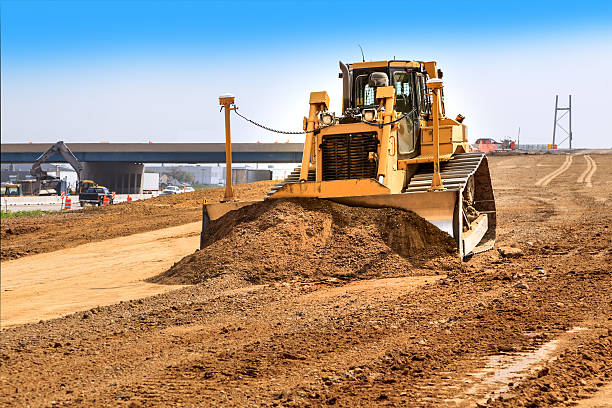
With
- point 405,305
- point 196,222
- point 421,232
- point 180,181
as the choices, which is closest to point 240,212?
point 421,232

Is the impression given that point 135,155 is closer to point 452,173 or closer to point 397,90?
point 397,90

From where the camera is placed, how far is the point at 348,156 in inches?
545

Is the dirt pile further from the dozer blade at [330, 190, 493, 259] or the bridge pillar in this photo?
the bridge pillar

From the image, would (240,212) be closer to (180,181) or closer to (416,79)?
(416,79)

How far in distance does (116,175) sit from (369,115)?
82471mm

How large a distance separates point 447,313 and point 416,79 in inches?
292

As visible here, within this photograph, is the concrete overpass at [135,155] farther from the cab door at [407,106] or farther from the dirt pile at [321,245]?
the dirt pile at [321,245]

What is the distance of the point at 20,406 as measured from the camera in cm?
696

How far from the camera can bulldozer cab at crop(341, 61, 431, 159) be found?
48.2 ft

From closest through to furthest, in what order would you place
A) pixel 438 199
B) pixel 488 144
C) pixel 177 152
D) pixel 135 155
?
1. pixel 438 199
2. pixel 488 144
3. pixel 177 152
4. pixel 135 155

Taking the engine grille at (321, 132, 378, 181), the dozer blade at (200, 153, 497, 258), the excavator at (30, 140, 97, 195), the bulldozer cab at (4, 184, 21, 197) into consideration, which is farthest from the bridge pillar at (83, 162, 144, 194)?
the engine grille at (321, 132, 378, 181)

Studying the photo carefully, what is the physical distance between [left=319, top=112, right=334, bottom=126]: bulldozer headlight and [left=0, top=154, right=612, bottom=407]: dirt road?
324cm

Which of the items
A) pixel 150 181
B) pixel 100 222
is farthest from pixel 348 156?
pixel 150 181

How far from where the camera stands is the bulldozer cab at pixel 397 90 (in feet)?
48.2
